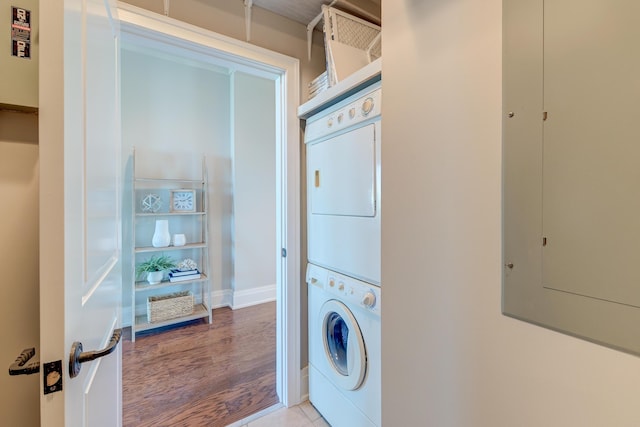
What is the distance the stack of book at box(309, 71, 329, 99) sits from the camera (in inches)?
63.0

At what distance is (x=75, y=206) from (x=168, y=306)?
8.66 feet

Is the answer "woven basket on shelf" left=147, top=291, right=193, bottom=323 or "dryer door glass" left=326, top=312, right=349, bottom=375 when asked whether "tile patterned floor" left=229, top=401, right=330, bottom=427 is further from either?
"woven basket on shelf" left=147, top=291, right=193, bottom=323

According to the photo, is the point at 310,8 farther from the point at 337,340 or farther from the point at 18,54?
the point at 337,340

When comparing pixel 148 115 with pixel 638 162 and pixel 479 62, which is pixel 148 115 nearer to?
pixel 479 62

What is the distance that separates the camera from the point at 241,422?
1.62 meters

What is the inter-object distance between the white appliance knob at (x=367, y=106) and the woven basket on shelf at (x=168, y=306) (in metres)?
2.75

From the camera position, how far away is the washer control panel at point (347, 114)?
118cm

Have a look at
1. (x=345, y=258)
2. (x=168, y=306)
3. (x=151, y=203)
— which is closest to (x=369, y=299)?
(x=345, y=258)

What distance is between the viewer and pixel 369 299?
1196mm

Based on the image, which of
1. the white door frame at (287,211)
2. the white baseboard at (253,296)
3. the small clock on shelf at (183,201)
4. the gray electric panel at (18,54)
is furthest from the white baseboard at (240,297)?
the gray electric panel at (18,54)

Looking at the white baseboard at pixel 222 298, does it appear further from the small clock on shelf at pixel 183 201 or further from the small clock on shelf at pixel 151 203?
the small clock on shelf at pixel 151 203

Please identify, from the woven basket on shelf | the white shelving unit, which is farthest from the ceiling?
the woven basket on shelf

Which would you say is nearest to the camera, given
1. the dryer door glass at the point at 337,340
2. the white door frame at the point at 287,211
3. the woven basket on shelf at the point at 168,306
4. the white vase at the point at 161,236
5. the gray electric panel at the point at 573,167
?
the gray electric panel at the point at 573,167

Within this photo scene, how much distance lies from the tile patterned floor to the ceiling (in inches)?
98.4
